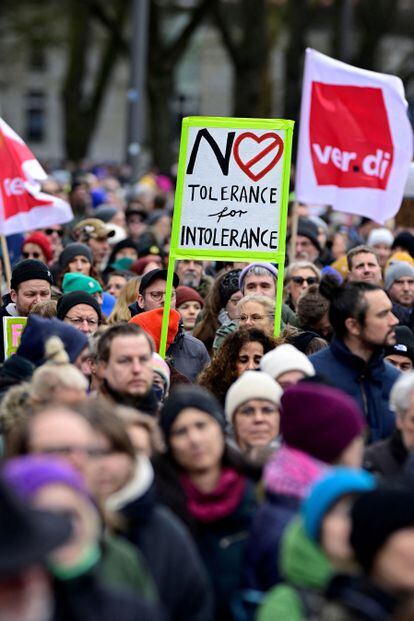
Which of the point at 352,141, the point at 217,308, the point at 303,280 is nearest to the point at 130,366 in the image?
the point at 217,308

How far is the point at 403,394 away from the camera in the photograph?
6.20 metres

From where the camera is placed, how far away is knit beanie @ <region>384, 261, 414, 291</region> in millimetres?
11805

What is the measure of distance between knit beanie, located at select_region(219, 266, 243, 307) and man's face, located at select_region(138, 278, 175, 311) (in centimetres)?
37

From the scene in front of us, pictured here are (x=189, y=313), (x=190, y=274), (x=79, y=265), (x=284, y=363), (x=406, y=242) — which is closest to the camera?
(x=284, y=363)

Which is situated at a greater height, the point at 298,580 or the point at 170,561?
the point at 298,580

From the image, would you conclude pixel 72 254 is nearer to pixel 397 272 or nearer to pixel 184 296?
pixel 184 296

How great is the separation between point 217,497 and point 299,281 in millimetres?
6179

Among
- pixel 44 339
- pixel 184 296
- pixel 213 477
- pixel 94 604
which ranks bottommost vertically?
pixel 184 296

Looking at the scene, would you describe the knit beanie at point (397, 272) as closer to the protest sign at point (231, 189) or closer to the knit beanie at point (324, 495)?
the protest sign at point (231, 189)

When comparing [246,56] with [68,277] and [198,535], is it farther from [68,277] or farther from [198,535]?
[198,535]

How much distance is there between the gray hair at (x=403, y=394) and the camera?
615 centimetres

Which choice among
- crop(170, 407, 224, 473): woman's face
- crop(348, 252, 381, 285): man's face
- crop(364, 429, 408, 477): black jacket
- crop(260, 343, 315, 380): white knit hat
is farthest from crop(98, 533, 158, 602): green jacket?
crop(348, 252, 381, 285): man's face

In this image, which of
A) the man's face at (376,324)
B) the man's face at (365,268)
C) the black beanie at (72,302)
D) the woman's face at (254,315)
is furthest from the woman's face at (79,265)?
the man's face at (376,324)

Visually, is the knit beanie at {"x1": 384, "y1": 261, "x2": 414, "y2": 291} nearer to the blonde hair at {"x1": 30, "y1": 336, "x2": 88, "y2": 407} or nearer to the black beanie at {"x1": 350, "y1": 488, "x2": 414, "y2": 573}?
the blonde hair at {"x1": 30, "y1": 336, "x2": 88, "y2": 407}
